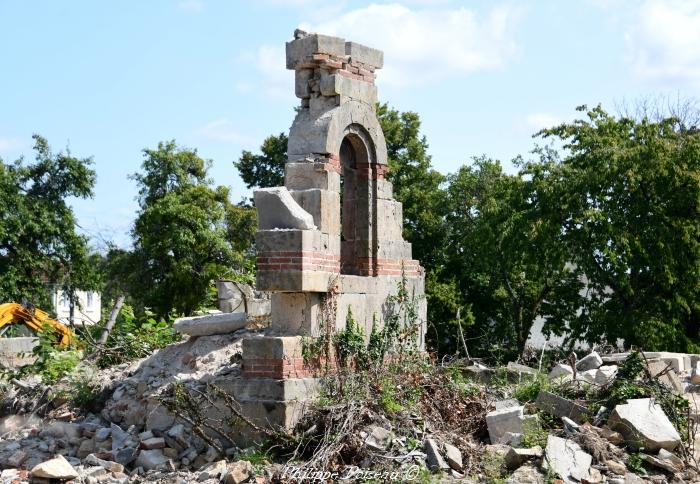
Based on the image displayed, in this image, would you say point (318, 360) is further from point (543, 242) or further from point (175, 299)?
point (175, 299)

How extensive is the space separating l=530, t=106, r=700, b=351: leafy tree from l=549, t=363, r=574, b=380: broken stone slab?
7773mm

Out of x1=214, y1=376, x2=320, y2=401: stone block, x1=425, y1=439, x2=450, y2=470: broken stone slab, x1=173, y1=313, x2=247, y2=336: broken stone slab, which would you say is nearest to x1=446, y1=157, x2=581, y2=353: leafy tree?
x1=173, y1=313, x2=247, y2=336: broken stone slab

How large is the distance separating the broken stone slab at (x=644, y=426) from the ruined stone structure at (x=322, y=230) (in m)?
3.43

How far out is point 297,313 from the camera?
40.2 feet

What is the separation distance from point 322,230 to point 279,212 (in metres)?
0.62

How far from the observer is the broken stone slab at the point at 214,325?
13.8 metres

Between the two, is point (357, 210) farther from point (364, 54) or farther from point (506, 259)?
point (506, 259)

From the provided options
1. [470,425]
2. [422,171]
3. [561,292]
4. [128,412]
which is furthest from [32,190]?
[470,425]

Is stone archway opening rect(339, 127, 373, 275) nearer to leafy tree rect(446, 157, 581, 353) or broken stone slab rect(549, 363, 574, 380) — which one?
broken stone slab rect(549, 363, 574, 380)

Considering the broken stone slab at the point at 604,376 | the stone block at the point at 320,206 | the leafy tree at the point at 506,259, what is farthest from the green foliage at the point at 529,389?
the leafy tree at the point at 506,259

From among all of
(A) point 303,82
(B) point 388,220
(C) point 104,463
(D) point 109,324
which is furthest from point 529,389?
(D) point 109,324

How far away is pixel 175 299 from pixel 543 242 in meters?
16.4

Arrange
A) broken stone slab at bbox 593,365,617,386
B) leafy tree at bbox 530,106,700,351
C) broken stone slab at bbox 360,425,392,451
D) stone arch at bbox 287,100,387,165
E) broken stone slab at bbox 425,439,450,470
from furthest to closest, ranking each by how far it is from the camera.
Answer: leafy tree at bbox 530,106,700,351 → broken stone slab at bbox 593,365,617,386 → stone arch at bbox 287,100,387,165 → broken stone slab at bbox 360,425,392,451 → broken stone slab at bbox 425,439,450,470

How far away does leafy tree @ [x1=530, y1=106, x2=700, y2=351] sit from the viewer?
2183 centimetres
